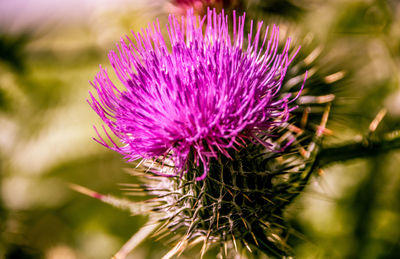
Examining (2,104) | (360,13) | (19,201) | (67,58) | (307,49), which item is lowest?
(19,201)

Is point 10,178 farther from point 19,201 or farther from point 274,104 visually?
point 274,104

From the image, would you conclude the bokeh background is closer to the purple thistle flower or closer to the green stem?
the green stem

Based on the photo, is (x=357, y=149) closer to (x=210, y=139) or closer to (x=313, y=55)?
(x=210, y=139)

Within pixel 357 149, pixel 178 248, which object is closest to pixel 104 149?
pixel 178 248

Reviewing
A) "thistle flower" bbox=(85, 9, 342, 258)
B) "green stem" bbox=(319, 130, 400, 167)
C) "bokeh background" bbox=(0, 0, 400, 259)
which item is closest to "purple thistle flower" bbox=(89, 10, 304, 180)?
"thistle flower" bbox=(85, 9, 342, 258)

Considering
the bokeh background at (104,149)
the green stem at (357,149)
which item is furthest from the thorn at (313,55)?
the green stem at (357,149)

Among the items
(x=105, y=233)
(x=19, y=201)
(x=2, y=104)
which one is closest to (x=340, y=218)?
(x=105, y=233)

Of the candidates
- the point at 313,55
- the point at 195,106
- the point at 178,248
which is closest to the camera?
the point at 195,106
